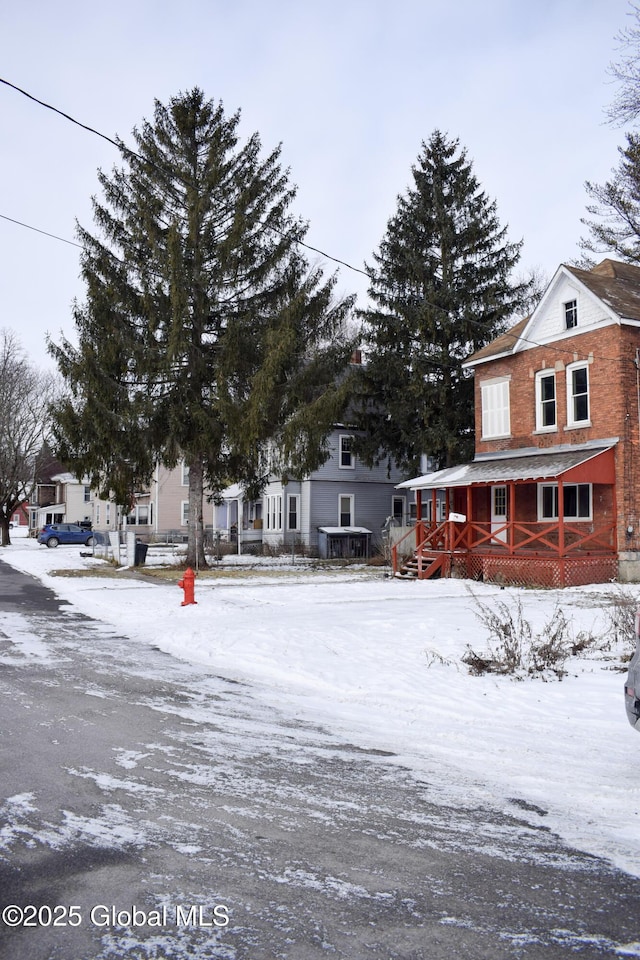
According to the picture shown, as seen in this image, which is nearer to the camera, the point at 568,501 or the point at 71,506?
the point at 568,501

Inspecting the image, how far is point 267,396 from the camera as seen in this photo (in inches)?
963

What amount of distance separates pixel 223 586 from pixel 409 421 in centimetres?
1475

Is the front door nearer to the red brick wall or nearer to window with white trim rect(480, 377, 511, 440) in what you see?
window with white trim rect(480, 377, 511, 440)

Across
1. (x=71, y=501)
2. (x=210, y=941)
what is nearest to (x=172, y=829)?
(x=210, y=941)

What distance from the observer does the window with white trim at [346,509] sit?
39.3 meters

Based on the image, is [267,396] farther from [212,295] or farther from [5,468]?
[5,468]

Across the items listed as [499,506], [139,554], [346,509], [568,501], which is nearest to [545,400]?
[568,501]

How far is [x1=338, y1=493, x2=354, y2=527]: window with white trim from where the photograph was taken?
39.3 m

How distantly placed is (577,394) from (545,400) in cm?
134

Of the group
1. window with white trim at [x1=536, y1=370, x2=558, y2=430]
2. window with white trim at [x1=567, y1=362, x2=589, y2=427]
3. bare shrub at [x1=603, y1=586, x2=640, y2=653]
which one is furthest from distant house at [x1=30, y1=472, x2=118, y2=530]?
bare shrub at [x1=603, y1=586, x2=640, y2=653]

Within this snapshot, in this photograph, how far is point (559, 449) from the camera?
24.1 metres

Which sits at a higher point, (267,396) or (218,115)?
(218,115)

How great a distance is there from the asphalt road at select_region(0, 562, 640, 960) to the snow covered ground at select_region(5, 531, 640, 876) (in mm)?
374

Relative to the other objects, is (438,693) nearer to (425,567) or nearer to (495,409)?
(425,567)
